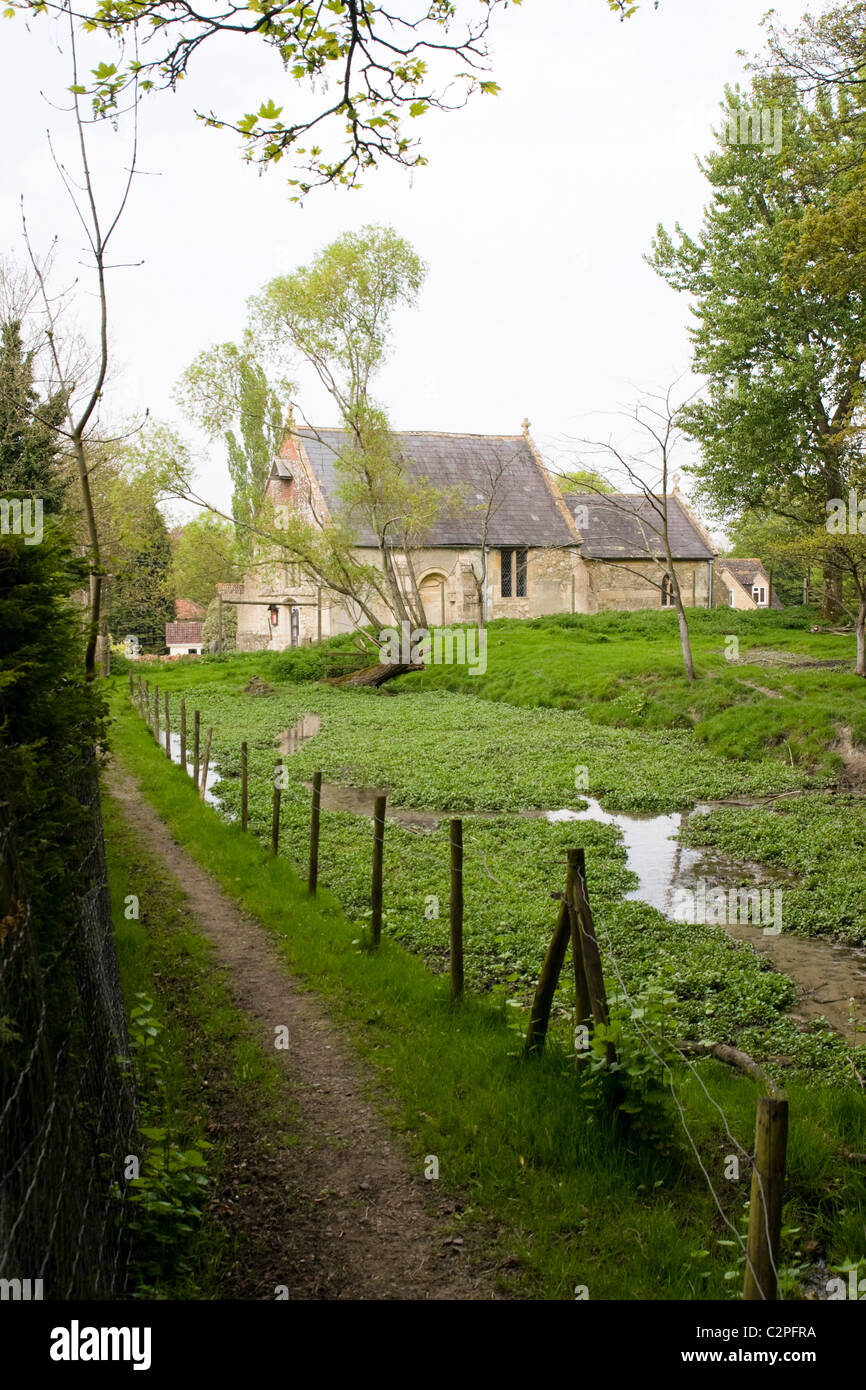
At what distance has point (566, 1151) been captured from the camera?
5.40 m

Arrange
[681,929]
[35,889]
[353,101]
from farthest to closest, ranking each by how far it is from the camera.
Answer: [681,929] < [353,101] < [35,889]

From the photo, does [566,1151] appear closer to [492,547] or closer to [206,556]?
[492,547]

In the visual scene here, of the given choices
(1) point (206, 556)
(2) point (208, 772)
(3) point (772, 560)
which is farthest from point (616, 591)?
(2) point (208, 772)

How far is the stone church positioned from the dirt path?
37222 mm

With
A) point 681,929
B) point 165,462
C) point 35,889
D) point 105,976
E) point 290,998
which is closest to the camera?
point 35,889

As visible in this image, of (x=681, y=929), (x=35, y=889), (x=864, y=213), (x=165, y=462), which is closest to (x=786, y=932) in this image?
(x=681, y=929)

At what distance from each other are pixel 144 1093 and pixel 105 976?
40.8 inches

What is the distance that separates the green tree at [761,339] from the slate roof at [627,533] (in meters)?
11.3

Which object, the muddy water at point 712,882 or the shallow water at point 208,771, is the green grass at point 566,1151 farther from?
the shallow water at point 208,771

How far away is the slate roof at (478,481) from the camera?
46.2 metres

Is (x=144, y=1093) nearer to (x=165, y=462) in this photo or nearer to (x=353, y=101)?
(x=353, y=101)

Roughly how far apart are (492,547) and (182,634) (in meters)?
29.4
